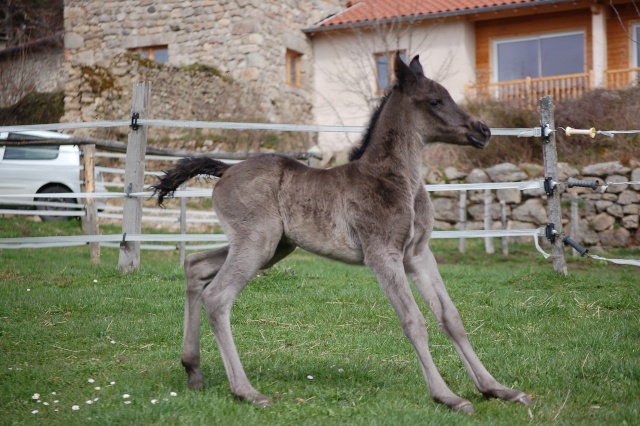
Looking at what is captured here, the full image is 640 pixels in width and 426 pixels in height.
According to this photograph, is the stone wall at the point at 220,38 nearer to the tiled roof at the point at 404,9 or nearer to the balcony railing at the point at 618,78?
the tiled roof at the point at 404,9

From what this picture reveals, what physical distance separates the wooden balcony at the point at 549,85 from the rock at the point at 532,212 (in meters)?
4.88

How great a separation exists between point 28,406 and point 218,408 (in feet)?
4.01

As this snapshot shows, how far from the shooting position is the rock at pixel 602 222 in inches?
592

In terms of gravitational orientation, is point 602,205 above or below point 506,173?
below

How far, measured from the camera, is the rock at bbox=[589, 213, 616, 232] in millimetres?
15039

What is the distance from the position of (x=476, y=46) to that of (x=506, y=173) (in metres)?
10.6

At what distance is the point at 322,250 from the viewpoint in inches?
203

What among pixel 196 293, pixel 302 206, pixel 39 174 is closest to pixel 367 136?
pixel 302 206

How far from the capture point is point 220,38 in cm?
2486

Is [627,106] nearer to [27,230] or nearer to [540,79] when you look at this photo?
[540,79]

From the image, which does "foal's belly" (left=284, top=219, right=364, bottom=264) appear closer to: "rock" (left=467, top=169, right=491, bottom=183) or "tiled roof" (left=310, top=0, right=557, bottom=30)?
"rock" (left=467, top=169, right=491, bottom=183)

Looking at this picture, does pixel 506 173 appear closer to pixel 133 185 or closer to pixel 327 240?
pixel 133 185

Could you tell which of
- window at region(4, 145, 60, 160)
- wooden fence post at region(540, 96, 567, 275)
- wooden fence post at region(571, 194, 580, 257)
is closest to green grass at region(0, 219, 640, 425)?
wooden fence post at region(540, 96, 567, 275)

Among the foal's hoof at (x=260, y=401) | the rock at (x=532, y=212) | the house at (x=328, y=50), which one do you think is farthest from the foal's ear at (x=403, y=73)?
the house at (x=328, y=50)
